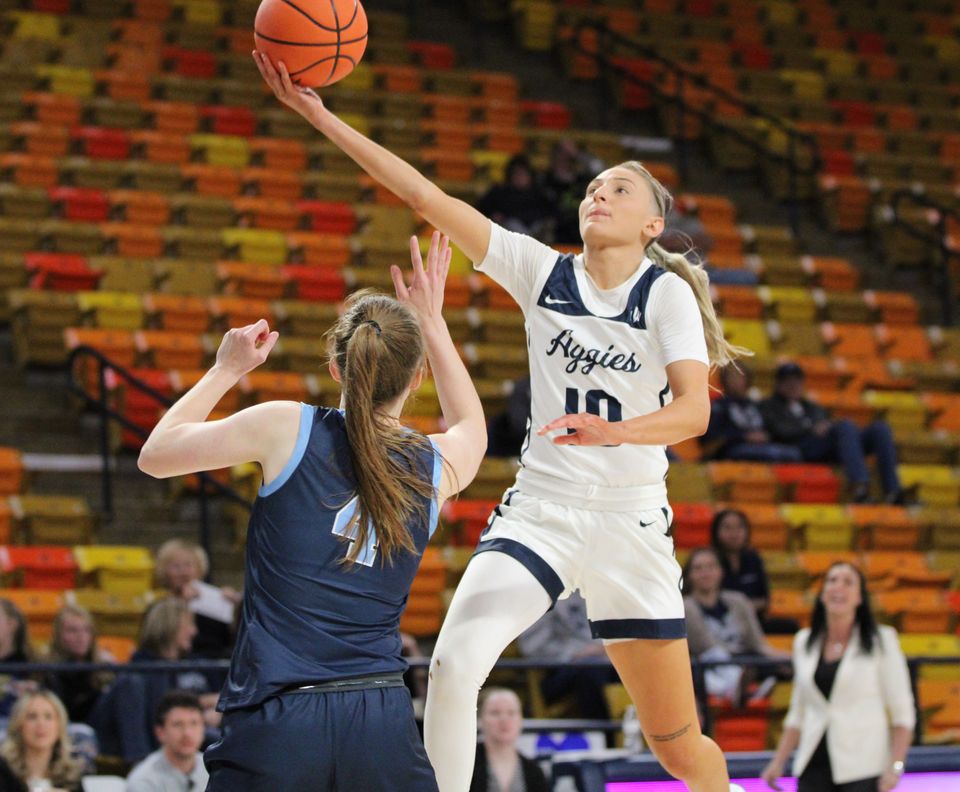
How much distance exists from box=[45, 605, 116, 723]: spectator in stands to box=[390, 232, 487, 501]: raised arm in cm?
371

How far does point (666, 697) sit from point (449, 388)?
1.15 m

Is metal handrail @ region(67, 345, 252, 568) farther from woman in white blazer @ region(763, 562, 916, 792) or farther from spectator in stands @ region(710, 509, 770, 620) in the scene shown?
woman in white blazer @ region(763, 562, 916, 792)

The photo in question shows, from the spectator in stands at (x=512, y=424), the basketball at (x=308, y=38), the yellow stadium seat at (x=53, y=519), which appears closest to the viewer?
the basketball at (x=308, y=38)

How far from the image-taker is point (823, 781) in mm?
6145

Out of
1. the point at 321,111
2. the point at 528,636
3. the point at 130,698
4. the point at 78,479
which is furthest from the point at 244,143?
the point at 321,111

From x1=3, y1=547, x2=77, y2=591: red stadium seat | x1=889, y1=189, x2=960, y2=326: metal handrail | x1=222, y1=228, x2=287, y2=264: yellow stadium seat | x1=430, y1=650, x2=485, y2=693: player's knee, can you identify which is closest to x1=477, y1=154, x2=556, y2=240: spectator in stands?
x1=222, y1=228, x2=287, y2=264: yellow stadium seat

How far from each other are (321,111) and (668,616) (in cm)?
154

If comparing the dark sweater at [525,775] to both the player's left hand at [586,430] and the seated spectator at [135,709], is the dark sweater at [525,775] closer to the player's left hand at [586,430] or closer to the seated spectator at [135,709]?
the seated spectator at [135,709]

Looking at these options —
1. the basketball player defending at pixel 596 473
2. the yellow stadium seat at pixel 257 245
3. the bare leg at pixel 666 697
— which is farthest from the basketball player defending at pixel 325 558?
the yellow stadium seat at pixel 257 245

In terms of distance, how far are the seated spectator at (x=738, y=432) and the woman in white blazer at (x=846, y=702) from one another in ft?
12.8

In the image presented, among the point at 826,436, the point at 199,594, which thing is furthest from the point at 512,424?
the point at 199,594

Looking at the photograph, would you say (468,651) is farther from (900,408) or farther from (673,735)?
(900,408)

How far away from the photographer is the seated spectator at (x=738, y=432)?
408 inches

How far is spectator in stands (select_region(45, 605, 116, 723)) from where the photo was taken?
6.67m
